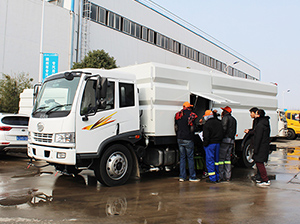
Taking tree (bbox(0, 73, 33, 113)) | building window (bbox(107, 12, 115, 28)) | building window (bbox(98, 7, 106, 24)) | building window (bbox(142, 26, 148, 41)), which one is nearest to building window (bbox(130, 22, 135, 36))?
building window (bbox(142, 26, 148, 41))

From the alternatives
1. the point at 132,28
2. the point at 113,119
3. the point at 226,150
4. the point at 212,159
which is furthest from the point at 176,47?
the point at 113,119

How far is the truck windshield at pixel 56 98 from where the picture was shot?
6.33 metres

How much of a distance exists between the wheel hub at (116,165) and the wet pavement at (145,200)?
30cm

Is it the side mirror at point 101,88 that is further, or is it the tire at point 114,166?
the tire at point 114,166

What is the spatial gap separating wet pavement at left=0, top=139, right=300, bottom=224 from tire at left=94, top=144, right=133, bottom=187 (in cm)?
20

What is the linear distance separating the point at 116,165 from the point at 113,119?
104 cm

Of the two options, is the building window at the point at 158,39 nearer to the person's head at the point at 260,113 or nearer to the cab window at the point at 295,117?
the cab window at the point at 295,117

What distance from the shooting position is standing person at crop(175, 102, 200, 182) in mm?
7281

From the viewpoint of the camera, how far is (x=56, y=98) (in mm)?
6637

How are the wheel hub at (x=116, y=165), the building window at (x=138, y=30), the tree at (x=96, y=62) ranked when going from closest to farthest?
the wheel hub at (x=116, y=165) < the tree at (x=96, y=62) < the building window at (x=138, y=30)

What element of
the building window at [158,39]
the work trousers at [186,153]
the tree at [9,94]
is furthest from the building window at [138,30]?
the work trousers at [186,153]

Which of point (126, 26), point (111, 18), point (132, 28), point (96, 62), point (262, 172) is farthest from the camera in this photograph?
point (132, 28)

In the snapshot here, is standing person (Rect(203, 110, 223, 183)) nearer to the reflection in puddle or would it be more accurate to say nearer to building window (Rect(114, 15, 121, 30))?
the reflection in puddle

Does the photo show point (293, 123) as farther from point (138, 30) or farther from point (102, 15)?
point (102, 15)
